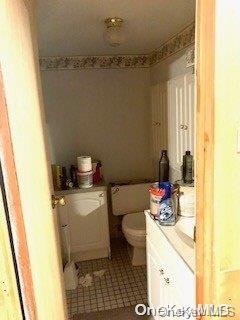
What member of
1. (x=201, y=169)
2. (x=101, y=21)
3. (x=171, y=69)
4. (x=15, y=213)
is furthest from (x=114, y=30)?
(x=15, y=213)

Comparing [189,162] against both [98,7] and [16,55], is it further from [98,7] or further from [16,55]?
[16,55]

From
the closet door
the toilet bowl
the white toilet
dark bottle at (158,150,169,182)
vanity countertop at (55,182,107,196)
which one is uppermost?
the closet door

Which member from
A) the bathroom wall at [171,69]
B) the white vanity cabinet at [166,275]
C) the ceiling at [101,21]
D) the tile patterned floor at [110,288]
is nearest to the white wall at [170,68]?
the bathroom wall at [171,69]

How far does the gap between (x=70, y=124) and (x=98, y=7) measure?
1408 millimetres

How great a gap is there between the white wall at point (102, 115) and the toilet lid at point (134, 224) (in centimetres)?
47

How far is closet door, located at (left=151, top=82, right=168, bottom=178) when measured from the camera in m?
2.23

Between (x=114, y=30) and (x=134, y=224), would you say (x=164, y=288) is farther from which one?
(x=114, y=30)

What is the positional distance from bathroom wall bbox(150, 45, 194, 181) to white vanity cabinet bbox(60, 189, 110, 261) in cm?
75

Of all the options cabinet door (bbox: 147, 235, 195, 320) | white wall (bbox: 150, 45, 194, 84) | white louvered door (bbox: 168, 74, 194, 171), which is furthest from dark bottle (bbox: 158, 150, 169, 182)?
cabinet door (bbox: 147, 235, 195, 320)

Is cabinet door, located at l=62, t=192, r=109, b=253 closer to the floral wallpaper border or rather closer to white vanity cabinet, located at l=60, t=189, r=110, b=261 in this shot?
white vanity cabinet, located at l=60, t=189, r=110, b=261

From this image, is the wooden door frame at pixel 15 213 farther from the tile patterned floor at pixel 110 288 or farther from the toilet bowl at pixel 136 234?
the toilet bowl at pixel 136 234

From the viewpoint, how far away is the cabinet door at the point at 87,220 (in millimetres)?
2320

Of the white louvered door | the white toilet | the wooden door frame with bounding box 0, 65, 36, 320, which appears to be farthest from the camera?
the white toilet

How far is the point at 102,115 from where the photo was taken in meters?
2.61
